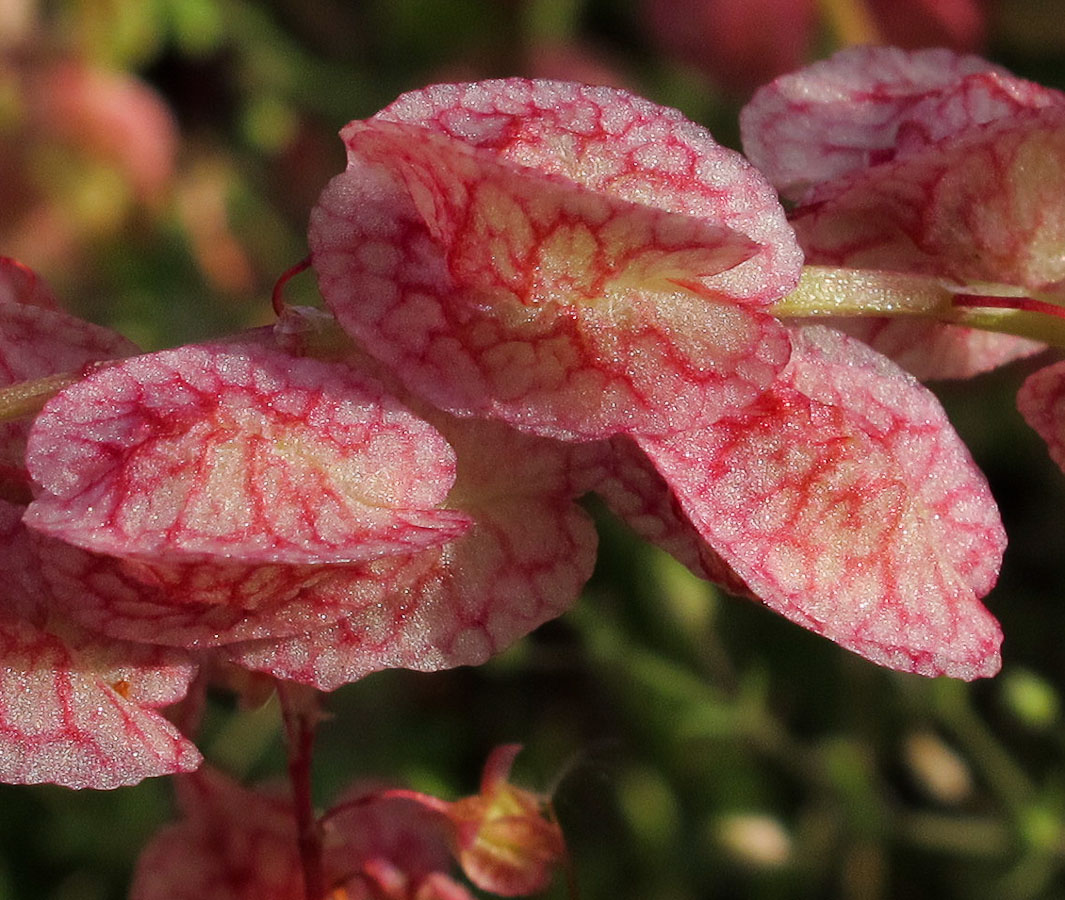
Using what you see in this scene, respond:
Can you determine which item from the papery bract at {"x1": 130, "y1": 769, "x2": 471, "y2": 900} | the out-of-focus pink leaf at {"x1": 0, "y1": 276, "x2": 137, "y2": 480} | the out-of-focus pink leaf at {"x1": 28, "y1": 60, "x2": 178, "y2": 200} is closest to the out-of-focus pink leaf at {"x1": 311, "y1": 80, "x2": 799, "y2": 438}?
the out-of-focus pink leaf at {"x1": 0, "y1": 276, "x2": 137, "y2": 480}

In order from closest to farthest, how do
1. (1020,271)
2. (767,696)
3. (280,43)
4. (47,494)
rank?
(47,494), (1020,271), (767,696), (280,43)

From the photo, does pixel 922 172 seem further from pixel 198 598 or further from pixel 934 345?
pixel 198 598

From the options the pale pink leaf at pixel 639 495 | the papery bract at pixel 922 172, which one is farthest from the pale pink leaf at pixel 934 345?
the pale pink leaf at pixel 639 495

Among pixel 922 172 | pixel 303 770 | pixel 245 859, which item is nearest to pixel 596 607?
pixel 245 859

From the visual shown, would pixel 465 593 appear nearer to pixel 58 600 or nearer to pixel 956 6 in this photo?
pixel 58 600

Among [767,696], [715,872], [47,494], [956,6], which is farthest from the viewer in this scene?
[956,6]

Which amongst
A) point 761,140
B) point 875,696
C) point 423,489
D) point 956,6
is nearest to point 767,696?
point 875,696

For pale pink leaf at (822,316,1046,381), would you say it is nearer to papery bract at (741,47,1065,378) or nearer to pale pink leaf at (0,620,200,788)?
papery bract at (741,47,1065,378)
